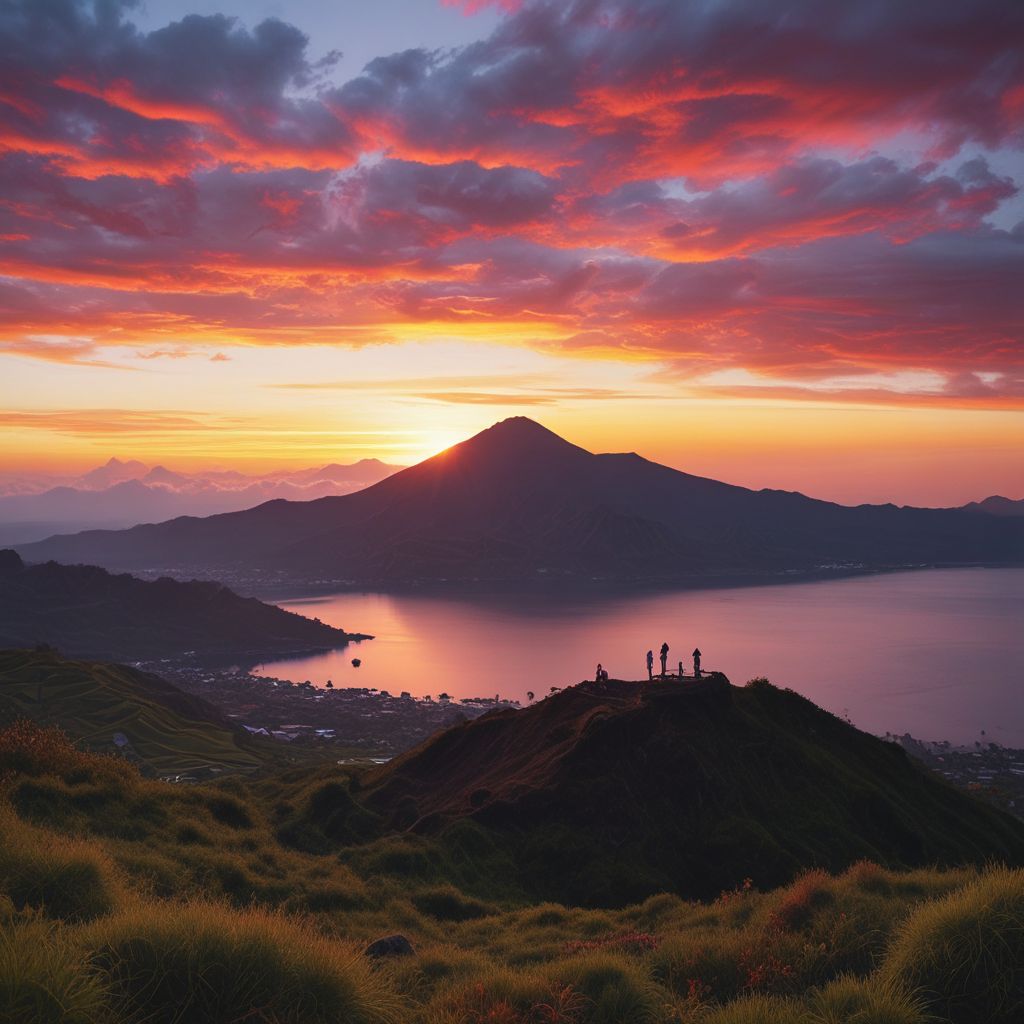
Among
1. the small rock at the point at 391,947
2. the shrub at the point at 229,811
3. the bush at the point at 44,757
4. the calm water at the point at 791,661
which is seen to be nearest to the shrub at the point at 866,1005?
the small rock at the point at 391,947

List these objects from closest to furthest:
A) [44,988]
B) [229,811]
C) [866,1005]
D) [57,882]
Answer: [44,988] < [866,1005] < [57,882] < [229,811]

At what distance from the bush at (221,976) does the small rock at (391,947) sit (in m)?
7.06

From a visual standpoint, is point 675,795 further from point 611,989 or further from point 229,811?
point 611,989

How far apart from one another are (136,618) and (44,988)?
19309 centimetres

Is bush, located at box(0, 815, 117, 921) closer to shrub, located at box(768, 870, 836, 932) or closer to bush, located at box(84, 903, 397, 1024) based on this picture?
bush, located at box(84, 903, 397, 1024)

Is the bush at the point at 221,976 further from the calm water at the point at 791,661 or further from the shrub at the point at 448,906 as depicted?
the calm water at the point at 791,661

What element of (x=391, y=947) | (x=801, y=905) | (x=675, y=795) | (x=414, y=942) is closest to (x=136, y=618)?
(x=675, y=795)

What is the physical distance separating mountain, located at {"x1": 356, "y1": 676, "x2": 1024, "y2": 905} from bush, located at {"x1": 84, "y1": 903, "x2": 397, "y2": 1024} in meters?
18.6

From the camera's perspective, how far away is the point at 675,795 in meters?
29.0

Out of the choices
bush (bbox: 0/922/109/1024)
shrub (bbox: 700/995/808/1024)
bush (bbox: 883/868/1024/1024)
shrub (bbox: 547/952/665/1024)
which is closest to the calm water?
bush (bbox: 883/868/1024/1024)

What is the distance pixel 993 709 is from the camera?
111375 millimetres

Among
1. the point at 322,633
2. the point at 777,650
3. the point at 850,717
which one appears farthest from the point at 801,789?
the point at 322,633

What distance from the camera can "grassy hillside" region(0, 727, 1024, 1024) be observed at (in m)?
6.99

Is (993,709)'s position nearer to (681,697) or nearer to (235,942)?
(681,697)
